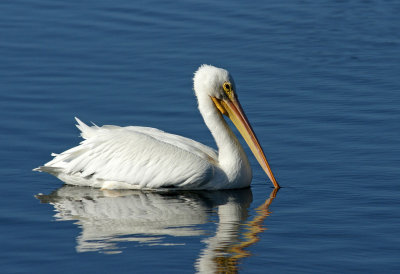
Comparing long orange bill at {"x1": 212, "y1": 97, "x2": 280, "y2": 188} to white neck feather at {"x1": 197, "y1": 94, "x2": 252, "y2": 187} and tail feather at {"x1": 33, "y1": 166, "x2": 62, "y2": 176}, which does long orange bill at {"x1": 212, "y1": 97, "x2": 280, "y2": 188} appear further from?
tail feather at {"x1": 33, "y1": 166, "x2": 62, "y2": 176}

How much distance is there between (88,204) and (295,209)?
1623 mm

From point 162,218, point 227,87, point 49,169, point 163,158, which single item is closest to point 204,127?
point 227,87

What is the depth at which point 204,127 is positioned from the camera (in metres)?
9.17

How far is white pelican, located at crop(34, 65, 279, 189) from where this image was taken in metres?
7.76

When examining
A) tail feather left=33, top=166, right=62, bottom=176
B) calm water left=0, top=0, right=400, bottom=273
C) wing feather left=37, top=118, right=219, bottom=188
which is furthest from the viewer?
tail feather left=33, top=166, right=62, bottom=176

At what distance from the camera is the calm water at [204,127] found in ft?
20.7

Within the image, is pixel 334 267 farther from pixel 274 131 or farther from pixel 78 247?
pixel 274 131

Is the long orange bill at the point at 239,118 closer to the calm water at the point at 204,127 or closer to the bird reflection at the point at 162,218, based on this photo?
the calm water at the point at 204,127

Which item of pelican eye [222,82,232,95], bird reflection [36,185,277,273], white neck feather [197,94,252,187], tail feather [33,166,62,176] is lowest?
bird reflection [36,185,277,273]

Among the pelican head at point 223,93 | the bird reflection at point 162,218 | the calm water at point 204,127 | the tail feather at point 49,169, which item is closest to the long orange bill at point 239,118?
the pelican head at point 223,93

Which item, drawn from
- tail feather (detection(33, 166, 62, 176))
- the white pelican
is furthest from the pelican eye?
tail feather (detection(33, 166, 62, 176))

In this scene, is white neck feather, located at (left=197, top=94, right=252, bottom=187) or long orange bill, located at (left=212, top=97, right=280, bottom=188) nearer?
white neck feather, located at (left=197, top=94, right=252, bottom=187)

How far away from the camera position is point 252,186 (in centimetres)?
805

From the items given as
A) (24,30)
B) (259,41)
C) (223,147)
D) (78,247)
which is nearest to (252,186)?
(223,147)
